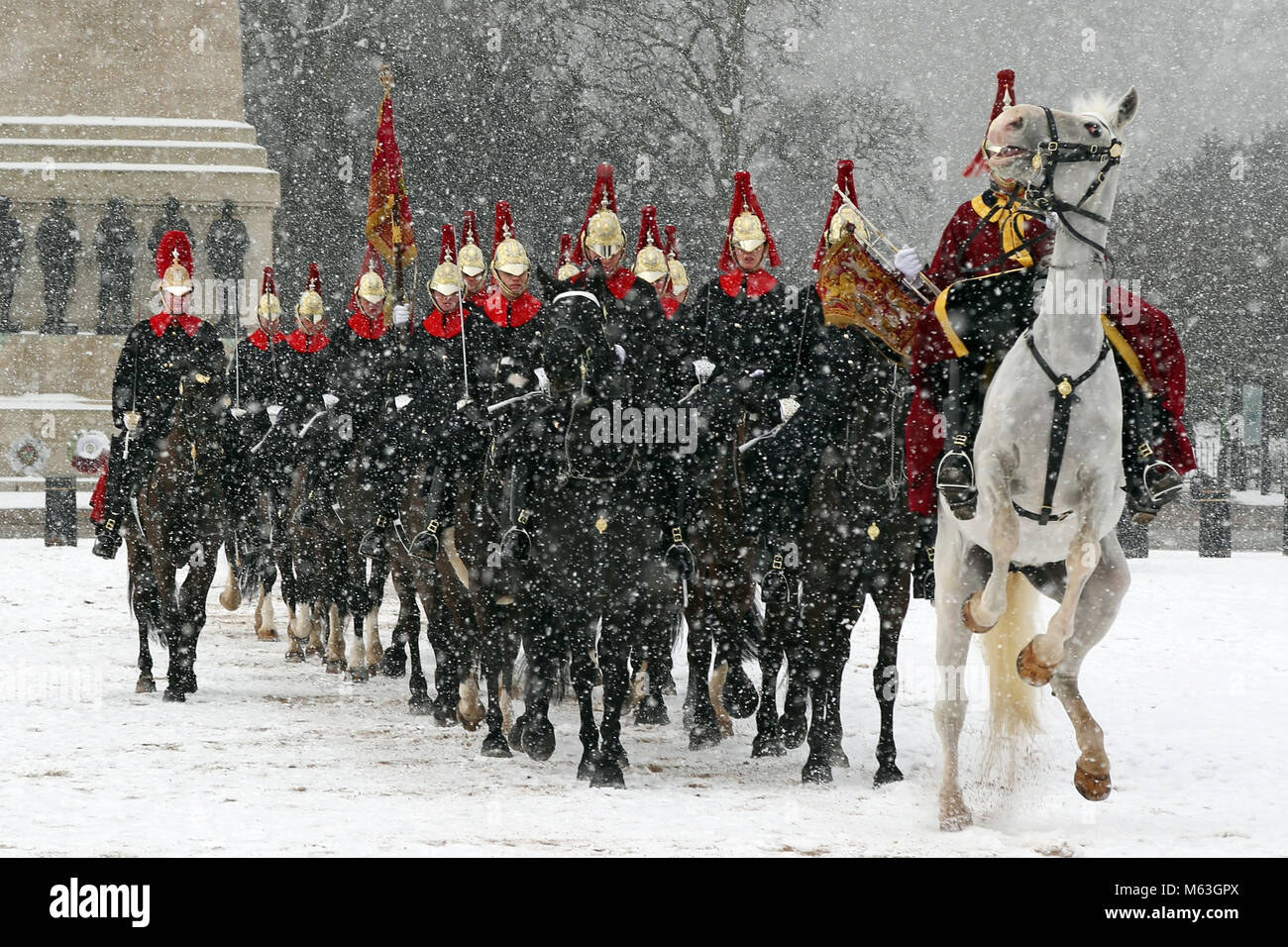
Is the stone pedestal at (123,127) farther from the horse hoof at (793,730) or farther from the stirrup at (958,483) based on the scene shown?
the stirrup at (958,483)

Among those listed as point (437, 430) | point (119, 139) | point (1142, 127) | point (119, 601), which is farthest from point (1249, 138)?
point (437, 430)

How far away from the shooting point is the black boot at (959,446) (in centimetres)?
704

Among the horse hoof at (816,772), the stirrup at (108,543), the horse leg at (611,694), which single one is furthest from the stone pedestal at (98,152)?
the horse hoof at (816,772)

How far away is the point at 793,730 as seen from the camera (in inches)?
383

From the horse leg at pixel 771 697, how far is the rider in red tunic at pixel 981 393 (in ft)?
6.27

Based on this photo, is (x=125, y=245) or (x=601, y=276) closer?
(x=601, y=276)

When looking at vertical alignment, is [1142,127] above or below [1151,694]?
above

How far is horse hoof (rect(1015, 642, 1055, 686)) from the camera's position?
6.61 metres

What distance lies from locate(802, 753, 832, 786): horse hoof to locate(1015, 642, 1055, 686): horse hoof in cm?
231

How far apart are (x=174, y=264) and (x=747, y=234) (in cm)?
466

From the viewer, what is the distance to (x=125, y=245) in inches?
1017

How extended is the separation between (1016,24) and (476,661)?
4883 cm

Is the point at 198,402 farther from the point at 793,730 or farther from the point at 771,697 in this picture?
the point at 793,730

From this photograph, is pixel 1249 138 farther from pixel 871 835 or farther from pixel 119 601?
pixel 871 835
